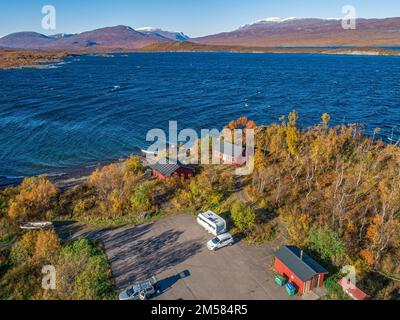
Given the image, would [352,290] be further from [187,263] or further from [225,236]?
[187,263]

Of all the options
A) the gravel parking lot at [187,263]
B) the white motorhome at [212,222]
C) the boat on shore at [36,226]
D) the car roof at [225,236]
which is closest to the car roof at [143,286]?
the gravel parking lot at [187,263]

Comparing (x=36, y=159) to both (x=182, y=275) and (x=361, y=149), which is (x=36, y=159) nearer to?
(x=182, y=275)

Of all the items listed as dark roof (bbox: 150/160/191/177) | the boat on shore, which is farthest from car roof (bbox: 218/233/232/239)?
the boat on shore

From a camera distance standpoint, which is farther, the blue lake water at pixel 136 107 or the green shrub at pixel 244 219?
the blue lake water at pixel 136 107

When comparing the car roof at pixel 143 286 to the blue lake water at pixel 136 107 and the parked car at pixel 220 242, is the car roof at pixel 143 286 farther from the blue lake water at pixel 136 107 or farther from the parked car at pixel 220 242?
the blue lake water at pixel 136 107

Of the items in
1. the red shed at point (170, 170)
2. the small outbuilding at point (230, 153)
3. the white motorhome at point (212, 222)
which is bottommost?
the white motorhome at point (212, 222)
